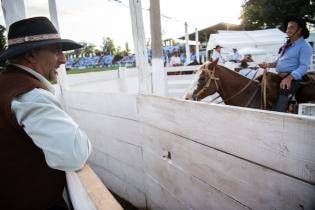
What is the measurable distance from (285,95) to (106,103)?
2585 millimetres

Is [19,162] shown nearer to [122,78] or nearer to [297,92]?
[297,92]

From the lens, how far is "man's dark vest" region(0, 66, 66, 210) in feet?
4.33

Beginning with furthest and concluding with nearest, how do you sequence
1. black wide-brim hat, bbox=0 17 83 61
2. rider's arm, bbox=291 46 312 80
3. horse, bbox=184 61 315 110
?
horse, bbox=184 61 315 110 → rider's arm, bbox=291 46 312 80 → black wide-brim hat, bbox=0 17 83 61

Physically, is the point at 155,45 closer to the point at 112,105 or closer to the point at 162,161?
the point at 112,105

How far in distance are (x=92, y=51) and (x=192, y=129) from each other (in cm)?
5848

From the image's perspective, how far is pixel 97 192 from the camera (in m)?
1.14

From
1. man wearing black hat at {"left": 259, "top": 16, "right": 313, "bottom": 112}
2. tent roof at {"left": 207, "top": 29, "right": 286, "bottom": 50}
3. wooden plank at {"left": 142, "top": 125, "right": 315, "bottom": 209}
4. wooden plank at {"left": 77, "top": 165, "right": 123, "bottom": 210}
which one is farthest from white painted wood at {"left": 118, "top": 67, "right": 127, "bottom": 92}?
tent roof at {"left": 207, "top": 29, "right": 286, "bottom": 50}

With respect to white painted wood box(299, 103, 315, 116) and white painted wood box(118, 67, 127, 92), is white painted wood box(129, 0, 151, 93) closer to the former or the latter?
white painted wood box(299, 103, 315, 116)

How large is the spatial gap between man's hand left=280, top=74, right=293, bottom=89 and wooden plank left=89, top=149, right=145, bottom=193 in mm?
2430

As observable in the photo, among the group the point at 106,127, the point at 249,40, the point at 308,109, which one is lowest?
the point at 106,127

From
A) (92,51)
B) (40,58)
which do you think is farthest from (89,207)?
(92,51)

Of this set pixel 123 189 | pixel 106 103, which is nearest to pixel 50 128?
pixel 106 103

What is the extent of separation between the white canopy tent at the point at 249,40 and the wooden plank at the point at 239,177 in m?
14.6

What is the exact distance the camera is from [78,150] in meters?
1.26
